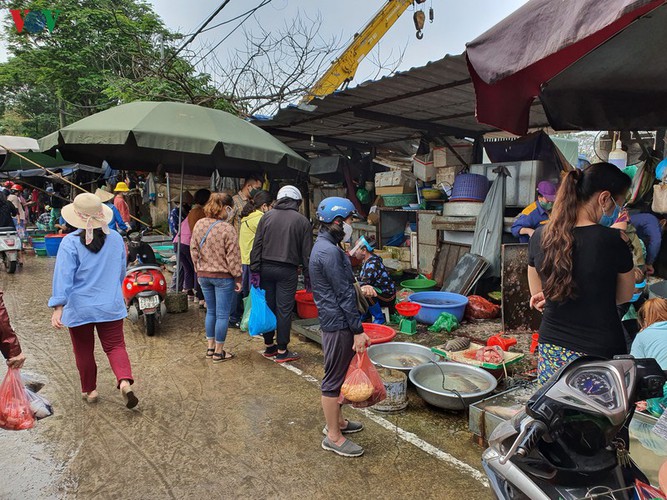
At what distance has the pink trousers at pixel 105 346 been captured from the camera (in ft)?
12.7

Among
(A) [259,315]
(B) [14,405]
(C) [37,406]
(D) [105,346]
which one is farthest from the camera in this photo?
(A) [259,315]

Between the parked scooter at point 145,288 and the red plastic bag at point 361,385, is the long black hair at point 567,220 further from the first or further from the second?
the parked scooter at point 145,288

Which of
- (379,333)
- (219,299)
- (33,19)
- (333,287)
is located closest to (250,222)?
(219,299)

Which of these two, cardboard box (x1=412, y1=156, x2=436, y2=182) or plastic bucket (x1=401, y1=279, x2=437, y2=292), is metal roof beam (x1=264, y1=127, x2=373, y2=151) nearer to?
cardboard box (x1=412, y1=156, x2=436, y2=182)

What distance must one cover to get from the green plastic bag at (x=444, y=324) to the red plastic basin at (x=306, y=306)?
1.78 meters

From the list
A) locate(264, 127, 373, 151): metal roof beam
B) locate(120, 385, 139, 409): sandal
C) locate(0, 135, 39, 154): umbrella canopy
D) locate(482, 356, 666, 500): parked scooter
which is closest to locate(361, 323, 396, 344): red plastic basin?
locate(120, 385, 139, 409): sandal

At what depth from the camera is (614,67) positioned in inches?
108

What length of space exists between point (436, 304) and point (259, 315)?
2916mm

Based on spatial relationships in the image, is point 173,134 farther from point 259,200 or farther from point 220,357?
point 220,357

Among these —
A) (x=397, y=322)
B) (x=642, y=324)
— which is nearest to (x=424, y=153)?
(x=397, y=322)

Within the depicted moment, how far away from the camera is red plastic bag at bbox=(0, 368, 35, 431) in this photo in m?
2.68

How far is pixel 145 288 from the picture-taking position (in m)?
6.22

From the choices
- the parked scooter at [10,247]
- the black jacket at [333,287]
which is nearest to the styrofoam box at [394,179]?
the black jacket at [333,287]

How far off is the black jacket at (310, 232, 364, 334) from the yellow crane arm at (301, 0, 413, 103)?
870 cm
